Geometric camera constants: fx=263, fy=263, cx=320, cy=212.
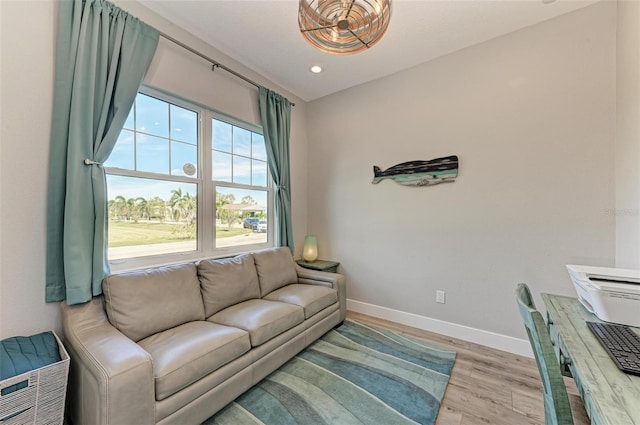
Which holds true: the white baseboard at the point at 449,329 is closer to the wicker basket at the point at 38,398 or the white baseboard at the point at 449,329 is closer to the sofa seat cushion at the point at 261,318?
the sofa seat cushion at the point at 261,318

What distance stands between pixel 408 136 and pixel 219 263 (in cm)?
234

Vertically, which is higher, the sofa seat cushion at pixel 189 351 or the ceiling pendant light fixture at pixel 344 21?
the ceiling pendant light fixture at pixel 344 21

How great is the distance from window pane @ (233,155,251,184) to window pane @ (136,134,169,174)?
0.72 metres

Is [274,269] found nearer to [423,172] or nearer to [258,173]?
[258,173]

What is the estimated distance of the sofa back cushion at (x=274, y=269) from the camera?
2.60 metres

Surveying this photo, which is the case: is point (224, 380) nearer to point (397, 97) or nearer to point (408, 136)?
point (408, 136)

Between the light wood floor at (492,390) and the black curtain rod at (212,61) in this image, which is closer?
the light wood floor at (492,390)

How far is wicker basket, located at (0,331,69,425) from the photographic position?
1094 mm

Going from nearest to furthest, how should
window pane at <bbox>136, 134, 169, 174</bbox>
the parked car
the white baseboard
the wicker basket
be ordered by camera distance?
the wicker basket
window pane at <bbox>136, 134, 169, 174</bbox>
the white baseboard
the parked car

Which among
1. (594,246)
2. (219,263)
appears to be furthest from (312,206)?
(594,246)

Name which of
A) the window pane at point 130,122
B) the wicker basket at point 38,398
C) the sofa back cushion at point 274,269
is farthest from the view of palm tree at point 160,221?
the wicker basket at point 38,398

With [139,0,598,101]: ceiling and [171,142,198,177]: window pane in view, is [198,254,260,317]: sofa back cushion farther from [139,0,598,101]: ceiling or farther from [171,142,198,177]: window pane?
[139,0,598,101]: ceiling

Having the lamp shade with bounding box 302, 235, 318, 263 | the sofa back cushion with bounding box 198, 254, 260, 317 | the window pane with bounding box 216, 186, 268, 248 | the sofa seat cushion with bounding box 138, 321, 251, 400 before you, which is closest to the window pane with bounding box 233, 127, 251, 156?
the window pane with bounding box 216, 186, 268, 248

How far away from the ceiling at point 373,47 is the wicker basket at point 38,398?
8.15 feet
